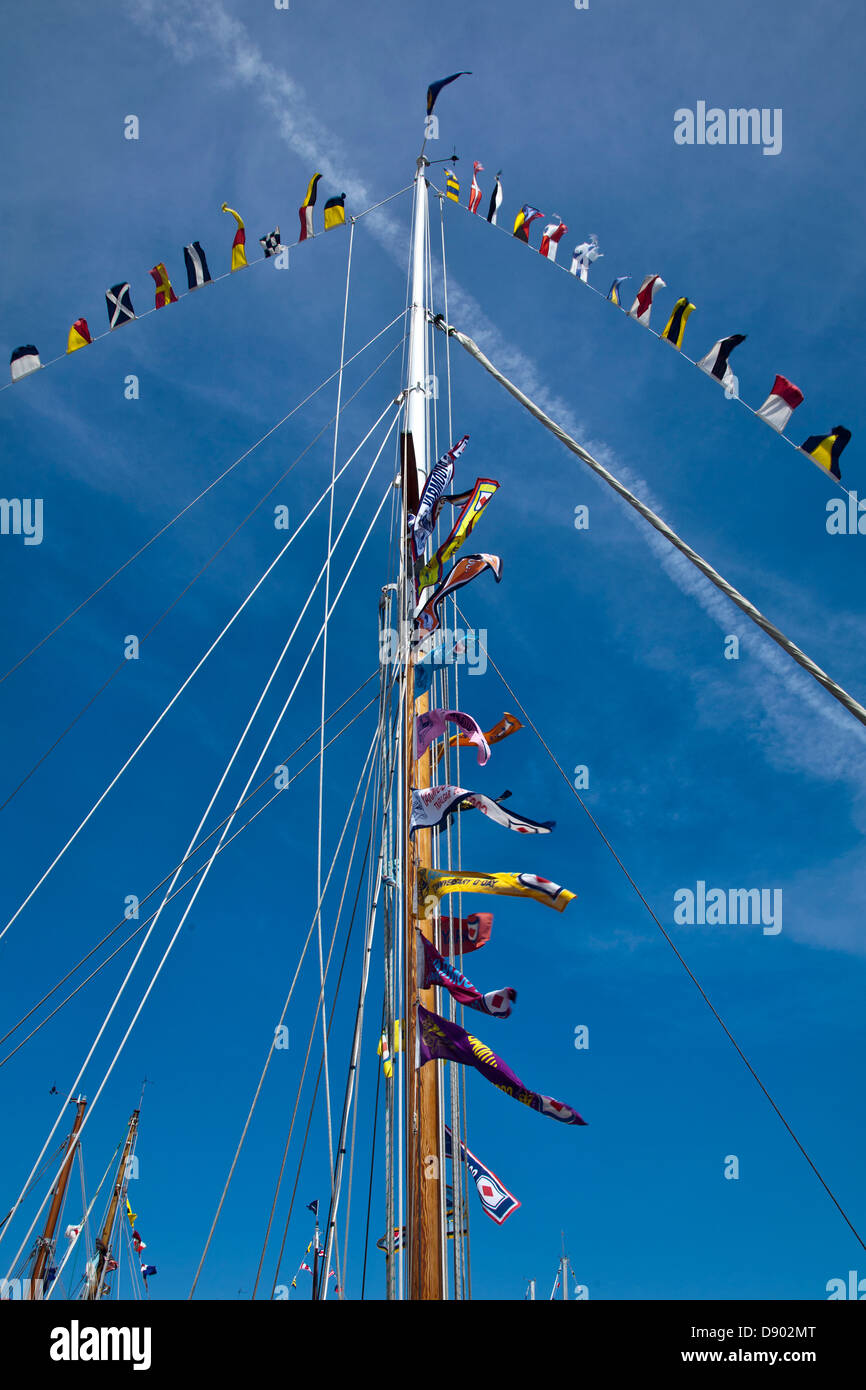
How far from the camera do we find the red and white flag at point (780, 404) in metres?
7.37

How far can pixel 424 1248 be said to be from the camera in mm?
6613

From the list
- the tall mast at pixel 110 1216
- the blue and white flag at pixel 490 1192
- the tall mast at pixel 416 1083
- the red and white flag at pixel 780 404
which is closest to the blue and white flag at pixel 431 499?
the tall mast at pixel 416 1083

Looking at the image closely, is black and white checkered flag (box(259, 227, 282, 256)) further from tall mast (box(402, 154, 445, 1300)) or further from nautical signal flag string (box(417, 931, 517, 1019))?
nautical signal flag string (box(417, 931, 517, 1019))

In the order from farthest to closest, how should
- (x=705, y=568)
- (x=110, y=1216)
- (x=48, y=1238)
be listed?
(x=110, y=1216)
(x=48, y=1238)
(x=705, y=568)

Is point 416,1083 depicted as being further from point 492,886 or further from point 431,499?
point 431,499

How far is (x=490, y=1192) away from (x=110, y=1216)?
123 ft

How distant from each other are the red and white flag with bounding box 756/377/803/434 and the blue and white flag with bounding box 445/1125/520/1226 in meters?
8.10

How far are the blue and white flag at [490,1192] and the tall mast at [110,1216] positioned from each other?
34018mm

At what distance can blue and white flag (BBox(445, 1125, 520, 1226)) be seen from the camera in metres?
7.44

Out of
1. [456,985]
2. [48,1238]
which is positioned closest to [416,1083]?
[456,985]

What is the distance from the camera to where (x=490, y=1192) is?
24.9 feet

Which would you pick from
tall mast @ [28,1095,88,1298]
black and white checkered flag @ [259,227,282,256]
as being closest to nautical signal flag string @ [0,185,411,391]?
black and white checkered flag @ [259,227,282,256]
